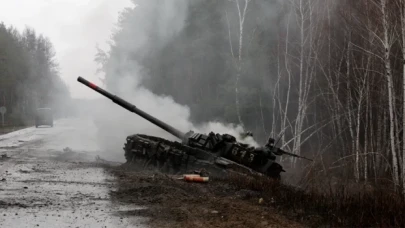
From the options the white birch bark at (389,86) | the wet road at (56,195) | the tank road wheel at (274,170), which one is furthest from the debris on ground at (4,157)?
the white birch bark at (389,86)

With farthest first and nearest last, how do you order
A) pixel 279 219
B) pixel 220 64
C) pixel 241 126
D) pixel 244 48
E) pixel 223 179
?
1. pixel 220 64
2. pixel 244 48
3. pixel 241 126
4. pixel 223 179
5. pixel 279 219

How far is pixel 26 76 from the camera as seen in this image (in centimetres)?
6116

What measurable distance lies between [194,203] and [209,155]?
412cm

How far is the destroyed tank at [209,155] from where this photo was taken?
11540mm

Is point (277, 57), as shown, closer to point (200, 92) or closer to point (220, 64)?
point (220, 64)

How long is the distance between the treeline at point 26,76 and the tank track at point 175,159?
114 feet

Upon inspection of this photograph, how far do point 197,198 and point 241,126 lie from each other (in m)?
12.5

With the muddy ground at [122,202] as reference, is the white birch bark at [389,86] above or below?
Answer: above

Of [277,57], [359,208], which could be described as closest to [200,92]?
[277,57]

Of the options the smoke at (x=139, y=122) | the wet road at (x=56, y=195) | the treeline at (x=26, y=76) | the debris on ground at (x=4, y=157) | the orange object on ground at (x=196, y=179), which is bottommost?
the wet road at (x=56, y=195)

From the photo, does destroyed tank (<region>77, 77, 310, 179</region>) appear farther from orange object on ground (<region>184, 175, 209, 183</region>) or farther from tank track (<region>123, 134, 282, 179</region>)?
orange object on ground (<region>184, 175, 209, 183</region>)

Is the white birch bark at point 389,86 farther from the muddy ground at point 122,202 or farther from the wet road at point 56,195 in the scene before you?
the wet road at point 56,195

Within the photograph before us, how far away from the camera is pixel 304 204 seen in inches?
300

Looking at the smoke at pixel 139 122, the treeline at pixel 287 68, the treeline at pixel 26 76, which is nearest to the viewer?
the treeline at pixel 287 68
